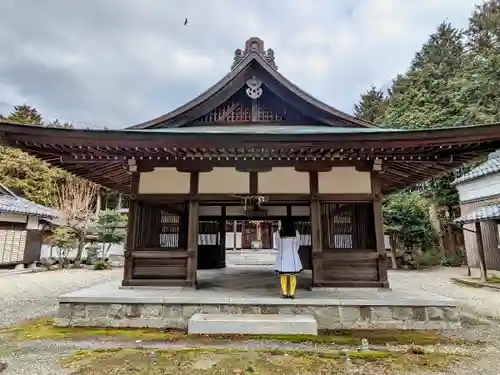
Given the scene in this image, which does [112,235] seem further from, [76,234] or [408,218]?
[408,218]

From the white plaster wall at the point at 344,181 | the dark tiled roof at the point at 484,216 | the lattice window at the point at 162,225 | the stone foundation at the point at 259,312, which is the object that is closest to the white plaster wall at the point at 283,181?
the white plaster wall at the point at 344,181

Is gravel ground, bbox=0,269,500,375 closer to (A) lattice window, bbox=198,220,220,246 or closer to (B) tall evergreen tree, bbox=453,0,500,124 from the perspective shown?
(A) lattice window, bbox=198,220,220,246

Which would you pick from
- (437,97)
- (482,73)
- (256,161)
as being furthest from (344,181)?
(437,97)

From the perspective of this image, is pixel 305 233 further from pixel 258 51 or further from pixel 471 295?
pixel 258 51

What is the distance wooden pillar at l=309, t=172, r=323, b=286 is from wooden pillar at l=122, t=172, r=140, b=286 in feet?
12.2

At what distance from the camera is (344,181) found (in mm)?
6570

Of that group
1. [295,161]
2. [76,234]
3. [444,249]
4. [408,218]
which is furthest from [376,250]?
[76,234]

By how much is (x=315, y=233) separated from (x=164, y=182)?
3.40m

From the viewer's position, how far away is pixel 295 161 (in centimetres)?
637

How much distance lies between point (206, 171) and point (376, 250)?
3.92 metres

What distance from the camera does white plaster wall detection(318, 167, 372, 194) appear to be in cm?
650

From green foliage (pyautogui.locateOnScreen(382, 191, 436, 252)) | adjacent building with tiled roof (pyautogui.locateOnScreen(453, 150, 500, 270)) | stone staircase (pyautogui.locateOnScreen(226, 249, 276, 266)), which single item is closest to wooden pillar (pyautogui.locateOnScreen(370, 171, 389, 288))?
adjacent building with tiled roof (pyautogui.locateOnScreen(453, 150, 500, 270))

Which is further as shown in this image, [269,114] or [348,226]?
[269,114]

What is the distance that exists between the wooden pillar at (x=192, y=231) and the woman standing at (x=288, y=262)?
1.74m
